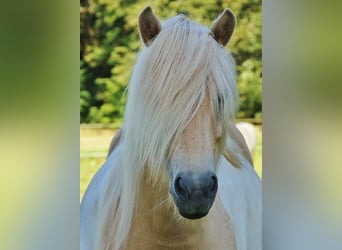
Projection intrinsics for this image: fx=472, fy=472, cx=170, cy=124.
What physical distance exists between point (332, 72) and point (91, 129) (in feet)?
2.63

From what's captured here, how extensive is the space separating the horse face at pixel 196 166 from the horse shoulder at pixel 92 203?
27 cm

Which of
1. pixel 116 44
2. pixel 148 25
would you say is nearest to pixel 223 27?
pixel 148 25

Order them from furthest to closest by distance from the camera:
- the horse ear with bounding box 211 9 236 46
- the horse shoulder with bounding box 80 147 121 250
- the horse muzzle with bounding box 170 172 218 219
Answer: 1. the horse shoulder with bounding box 80 147 121 250
2. the horse ear with bounding box 211 9 236 46
3. the horse muzzle with bounding box 170 172 218 219

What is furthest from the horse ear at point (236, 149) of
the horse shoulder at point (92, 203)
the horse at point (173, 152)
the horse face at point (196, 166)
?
the horse shoulder at point (92, 203)

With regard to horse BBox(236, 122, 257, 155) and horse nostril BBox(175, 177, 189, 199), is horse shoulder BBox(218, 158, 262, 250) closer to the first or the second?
horse BBox(236, 122, 257, 155)

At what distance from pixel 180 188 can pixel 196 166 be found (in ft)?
0.23

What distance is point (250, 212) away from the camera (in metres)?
1.49

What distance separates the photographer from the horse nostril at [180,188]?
1.17 meters

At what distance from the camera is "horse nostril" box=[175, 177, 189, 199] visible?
1167 mm

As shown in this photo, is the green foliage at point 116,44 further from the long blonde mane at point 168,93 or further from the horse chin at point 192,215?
the horse chin at point 192,215

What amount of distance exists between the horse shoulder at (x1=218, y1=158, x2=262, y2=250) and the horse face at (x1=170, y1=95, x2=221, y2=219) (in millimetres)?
207

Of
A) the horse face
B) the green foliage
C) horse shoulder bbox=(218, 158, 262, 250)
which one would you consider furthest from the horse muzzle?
the green foliage

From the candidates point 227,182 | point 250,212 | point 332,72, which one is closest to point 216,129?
point 227,182

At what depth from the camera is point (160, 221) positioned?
1.31 metres
